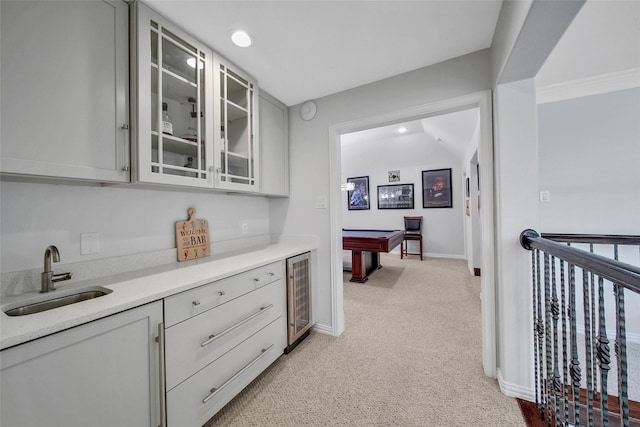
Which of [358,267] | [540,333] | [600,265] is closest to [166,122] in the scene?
[600,265]

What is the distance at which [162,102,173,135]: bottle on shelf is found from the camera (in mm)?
1391

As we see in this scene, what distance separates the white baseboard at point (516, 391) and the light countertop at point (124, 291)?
169 cm

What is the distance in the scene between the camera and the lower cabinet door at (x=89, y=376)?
0.72 meters

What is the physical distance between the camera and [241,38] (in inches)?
61.0

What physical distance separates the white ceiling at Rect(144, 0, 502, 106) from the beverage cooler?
157 centimetres

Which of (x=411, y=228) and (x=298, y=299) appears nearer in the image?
(x=298, y=299)

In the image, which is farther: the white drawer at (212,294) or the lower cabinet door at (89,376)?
the white drawer at (212,294)

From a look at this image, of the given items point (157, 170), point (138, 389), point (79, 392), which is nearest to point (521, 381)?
point (138, 389)

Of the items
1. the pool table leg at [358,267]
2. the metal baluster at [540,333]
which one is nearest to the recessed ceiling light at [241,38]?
the metal baluster at [540,333]

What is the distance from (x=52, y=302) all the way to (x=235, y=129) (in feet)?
4.74

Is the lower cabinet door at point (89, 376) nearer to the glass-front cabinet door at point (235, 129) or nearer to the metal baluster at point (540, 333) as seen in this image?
the glass-front cabinet door at point (235, 129)

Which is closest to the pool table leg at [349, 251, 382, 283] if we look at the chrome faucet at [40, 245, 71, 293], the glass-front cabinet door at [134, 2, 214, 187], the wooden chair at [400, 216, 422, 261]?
the wooden chair at [400, 216, 422, 261]

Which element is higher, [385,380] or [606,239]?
[606,239]

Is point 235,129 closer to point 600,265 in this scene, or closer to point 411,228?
point 600,265
